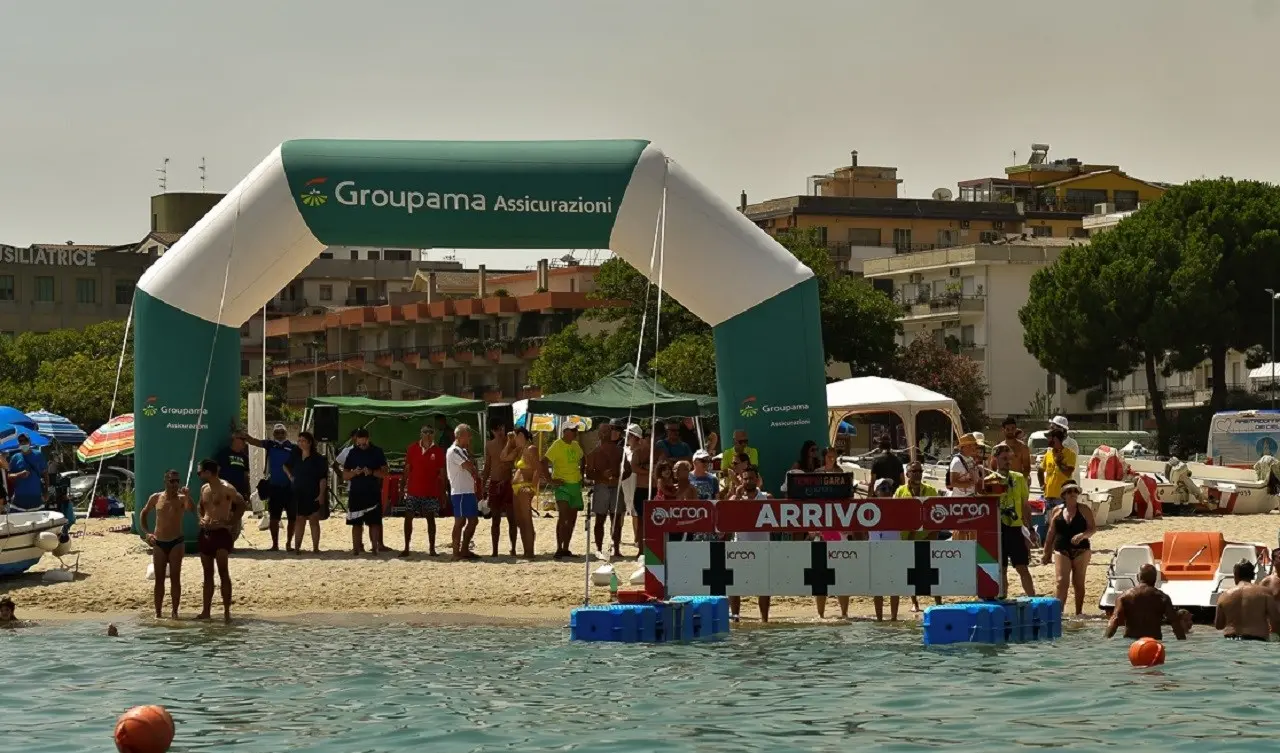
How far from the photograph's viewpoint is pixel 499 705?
14047 millimetres

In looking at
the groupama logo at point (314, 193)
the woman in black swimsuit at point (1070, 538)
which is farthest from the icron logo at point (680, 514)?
the groupama logo at point (314, 193)

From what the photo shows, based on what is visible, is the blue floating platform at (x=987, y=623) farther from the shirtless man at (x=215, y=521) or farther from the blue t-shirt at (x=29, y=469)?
the blue t-shirt at (x=29, y=469)

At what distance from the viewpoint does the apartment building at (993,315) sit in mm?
78062

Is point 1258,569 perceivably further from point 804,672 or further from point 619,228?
point 619,228

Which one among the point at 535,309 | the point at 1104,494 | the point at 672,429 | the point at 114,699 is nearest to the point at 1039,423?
the point at 535,309

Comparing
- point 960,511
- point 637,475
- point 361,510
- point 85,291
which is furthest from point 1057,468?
point 85,291

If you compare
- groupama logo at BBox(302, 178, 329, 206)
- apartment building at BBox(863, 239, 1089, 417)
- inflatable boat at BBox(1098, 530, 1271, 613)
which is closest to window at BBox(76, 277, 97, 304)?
apartment building at BBox(863, 239, 1089, 417)

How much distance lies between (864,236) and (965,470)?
250ft

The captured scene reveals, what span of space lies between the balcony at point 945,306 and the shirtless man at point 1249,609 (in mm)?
61448

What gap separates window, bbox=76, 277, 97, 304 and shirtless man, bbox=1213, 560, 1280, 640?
298 feet

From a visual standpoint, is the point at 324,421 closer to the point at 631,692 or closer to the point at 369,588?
the point at 369,588

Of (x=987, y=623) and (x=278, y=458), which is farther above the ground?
(x=278, y=458)

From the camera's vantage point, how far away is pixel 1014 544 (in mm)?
18188

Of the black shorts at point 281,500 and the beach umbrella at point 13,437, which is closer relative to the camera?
the black shorts at point 281,500
